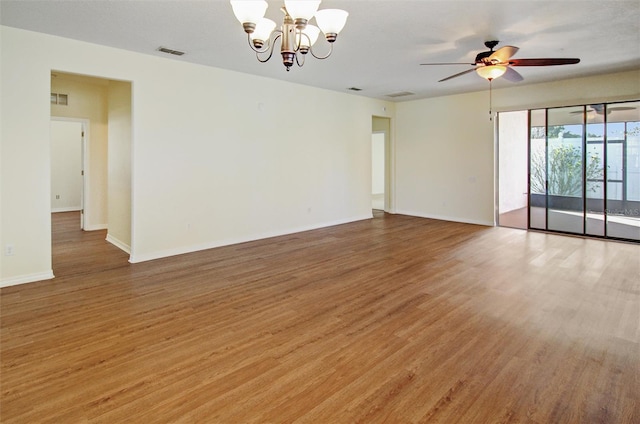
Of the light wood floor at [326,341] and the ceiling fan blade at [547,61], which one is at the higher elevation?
the ceiling fan blade at [547,61]

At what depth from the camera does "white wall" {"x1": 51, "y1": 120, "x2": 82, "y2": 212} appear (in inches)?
375

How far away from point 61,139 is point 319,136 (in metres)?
7.10

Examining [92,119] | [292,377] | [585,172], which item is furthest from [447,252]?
[92,119]

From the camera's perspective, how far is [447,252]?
566 cm

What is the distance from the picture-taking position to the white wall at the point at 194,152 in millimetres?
4195

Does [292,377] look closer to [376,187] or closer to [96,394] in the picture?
[96,394]

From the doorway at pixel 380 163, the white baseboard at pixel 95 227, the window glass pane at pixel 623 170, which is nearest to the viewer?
the window glass pane at pixel 623 170

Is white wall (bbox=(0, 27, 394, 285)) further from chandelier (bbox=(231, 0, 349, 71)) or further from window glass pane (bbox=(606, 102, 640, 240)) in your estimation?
window glass pane (bbox=(606, 102, 640, 240))

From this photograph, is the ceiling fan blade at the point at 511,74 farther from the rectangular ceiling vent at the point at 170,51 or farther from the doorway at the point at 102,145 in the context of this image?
the doorway at the point at 102,145

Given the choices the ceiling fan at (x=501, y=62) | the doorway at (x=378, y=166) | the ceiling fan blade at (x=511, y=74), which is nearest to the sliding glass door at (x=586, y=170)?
the ceiling fan blade at (x=511, y=74)

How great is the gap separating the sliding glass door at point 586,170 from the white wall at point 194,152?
11.9 feet

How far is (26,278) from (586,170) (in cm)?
886

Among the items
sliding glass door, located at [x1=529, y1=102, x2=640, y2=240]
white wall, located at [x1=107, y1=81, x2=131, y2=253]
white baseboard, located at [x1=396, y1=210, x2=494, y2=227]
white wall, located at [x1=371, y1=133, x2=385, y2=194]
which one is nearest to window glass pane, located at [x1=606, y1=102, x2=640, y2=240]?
sliding glass door, located at [x1=529, y1=102, x2=640, y2=240]

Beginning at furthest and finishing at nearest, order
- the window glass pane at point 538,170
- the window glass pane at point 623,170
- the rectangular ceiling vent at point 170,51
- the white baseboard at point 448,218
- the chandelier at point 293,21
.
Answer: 1. the white baseboard at point 448,218
2. the window glass pane at point 538,170
3. the window glass pane at point 623,170
4. the rectangular ceiling vent at point 170,51
5. the chandelier at point 293,21
